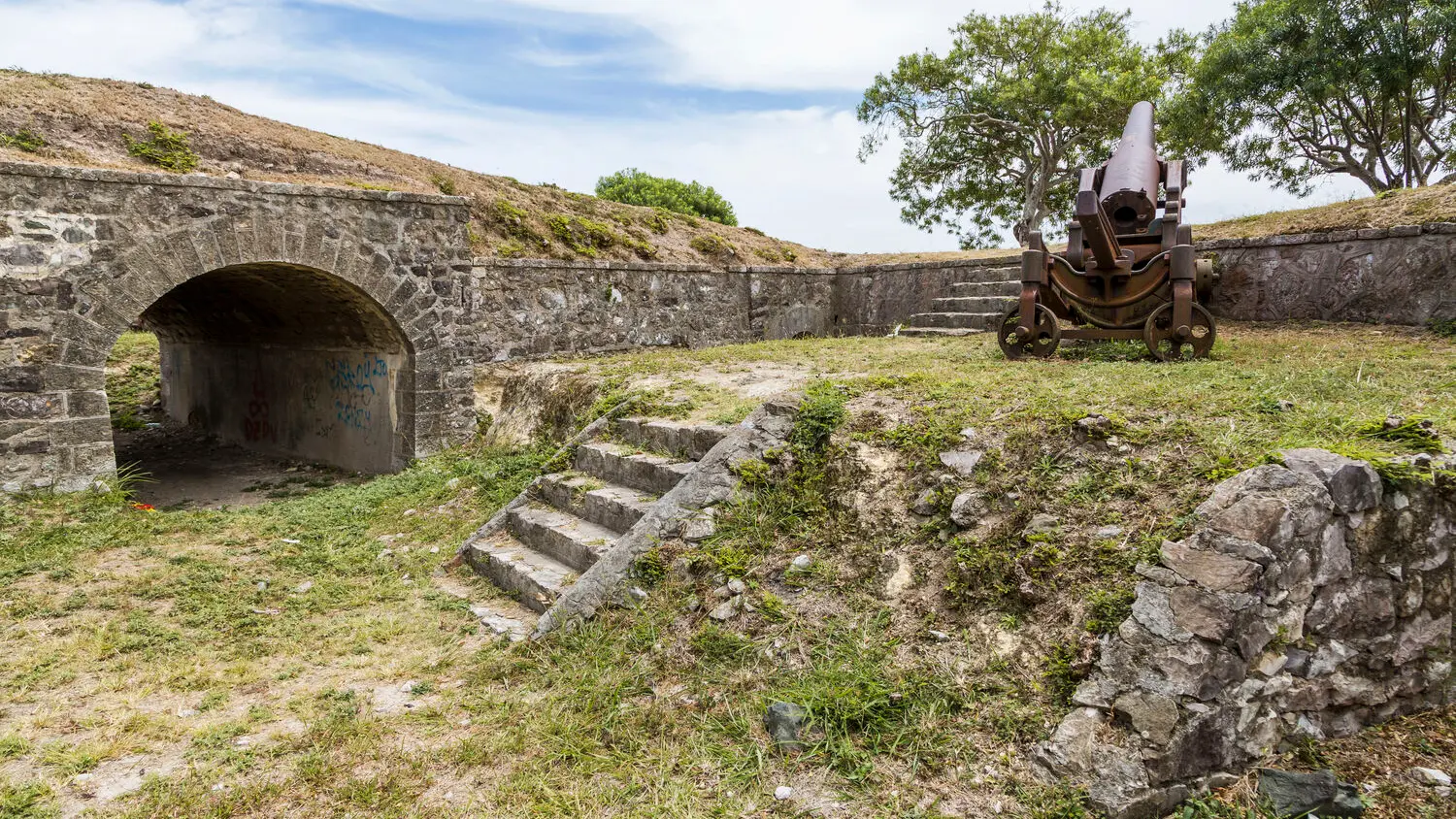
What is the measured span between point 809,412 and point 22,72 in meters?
12.9

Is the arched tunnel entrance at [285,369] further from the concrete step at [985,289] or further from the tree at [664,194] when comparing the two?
the tree at [664,194]

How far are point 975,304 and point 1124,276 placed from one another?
15.3 feet

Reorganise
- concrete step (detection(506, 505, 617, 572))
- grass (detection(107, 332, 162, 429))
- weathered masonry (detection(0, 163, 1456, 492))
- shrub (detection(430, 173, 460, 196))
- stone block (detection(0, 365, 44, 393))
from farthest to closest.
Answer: shrub (detection(430, 173, 460, 196)), grass (detection(107, 332, 162, 429)), weathered masonry (detection(0, 163, 1456, 492)), stone block (detection(0, 365, 44, 393)), concrete step (detection(506, 505, 617, 572))

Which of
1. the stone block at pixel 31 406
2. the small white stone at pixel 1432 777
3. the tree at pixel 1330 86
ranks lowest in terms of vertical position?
the small white stone at pixel 1432 777

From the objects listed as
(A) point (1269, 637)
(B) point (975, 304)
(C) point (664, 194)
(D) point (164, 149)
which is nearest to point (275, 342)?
(D) point (164, 149)

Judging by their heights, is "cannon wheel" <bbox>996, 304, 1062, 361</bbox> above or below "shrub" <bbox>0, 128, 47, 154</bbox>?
below

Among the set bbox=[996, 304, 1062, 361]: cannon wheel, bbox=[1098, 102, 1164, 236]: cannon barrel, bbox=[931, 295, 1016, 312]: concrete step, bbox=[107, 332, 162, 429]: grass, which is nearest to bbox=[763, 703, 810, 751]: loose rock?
bbox=[996, 304, 1062, 361]: cannon wheel

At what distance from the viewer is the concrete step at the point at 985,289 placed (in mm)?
11375

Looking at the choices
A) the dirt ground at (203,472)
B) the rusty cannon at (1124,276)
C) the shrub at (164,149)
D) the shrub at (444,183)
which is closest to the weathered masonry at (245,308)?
the dirt ground at (203,472)

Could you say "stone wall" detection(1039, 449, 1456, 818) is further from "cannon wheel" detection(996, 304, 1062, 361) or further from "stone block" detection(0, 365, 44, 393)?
"stone block" detection(0, 365, 44, 393)

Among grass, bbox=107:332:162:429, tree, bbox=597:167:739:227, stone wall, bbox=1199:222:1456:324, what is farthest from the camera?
tree, bbox=597:167:739:227

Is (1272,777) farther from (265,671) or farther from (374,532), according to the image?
(374,532)

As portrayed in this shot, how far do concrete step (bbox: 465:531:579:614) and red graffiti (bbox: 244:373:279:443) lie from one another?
6.56 m

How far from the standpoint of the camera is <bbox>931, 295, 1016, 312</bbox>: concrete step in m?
11.0
